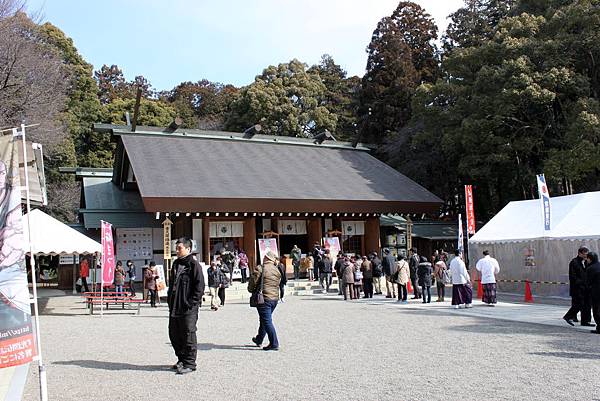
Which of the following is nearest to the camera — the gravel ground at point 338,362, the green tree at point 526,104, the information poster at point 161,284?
the gravel ground at point 338,362

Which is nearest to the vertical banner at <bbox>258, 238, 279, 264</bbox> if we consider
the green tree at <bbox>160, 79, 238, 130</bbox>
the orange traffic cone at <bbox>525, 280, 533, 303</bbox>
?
the orange traffic cone at <bbox>525, 280, 533, 303</bbox>

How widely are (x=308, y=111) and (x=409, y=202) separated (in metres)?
15.0

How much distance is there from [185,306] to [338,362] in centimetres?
195

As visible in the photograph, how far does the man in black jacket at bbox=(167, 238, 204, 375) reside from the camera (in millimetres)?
5781

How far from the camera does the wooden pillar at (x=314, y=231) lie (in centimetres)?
2098

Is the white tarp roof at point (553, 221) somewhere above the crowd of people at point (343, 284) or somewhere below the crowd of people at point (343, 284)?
above

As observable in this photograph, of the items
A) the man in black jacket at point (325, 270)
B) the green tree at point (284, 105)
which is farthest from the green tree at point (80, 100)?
the man in black jacket at point (325, 270)

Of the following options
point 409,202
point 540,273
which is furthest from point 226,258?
point 540,273

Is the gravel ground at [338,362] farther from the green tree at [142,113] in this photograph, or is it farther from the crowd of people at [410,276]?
the green tree at [142,113]

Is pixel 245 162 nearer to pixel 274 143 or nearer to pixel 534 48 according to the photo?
pixel 274 143

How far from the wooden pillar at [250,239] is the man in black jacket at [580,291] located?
492 inches

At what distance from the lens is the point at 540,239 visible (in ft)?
45.0

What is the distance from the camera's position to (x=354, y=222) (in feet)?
72.7

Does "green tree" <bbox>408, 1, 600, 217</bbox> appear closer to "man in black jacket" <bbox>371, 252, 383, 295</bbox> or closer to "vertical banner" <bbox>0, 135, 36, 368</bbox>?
"man in black jacket" <bbox>371, 252, 383, 295</bbox>
